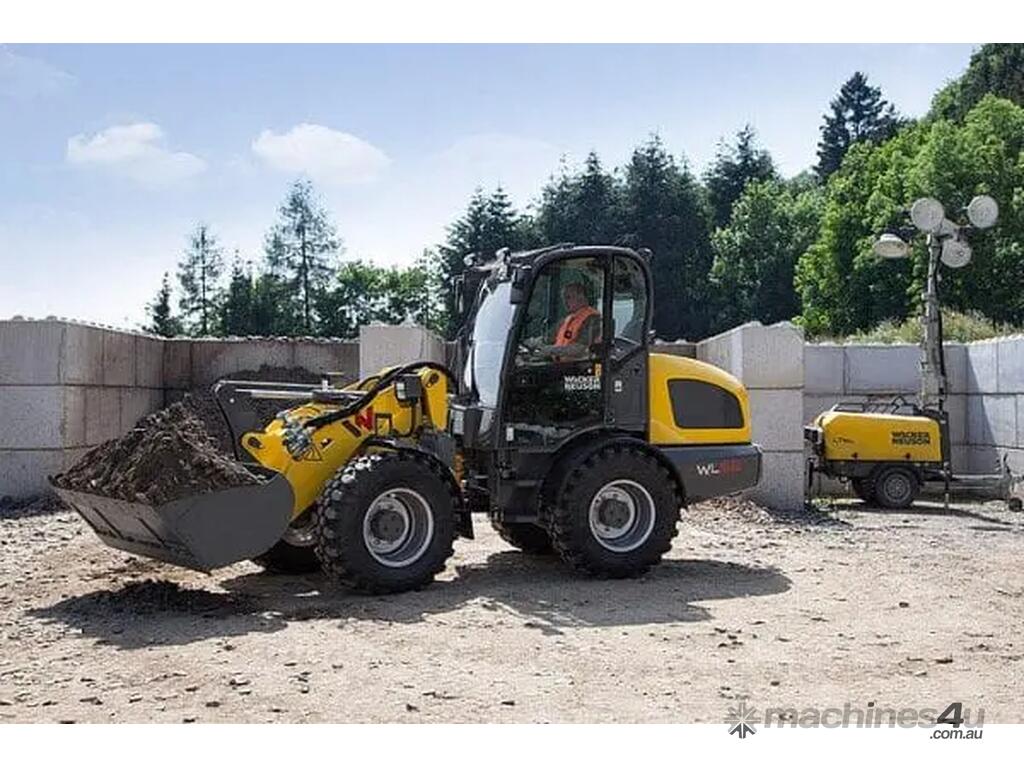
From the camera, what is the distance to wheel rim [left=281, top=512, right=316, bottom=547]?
8258 mm

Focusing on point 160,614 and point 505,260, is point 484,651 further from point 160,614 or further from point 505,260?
point 505,260

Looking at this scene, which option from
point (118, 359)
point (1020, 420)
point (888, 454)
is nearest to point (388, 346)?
point (118, 359)

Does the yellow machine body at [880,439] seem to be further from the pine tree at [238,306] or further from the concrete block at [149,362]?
the pine tree at [238,306]

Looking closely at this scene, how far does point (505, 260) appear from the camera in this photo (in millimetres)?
8891

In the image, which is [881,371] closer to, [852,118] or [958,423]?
[958,423]

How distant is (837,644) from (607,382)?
8.94 feet

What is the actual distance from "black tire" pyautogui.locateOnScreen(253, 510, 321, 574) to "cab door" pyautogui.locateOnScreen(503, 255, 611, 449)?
159cm

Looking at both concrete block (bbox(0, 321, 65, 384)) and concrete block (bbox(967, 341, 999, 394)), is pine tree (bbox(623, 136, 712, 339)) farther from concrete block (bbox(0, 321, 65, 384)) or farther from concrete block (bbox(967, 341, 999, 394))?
concrete block (bbox(0, 321, 65, 384))

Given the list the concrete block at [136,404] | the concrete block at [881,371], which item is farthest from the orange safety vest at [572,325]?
the concrete block at [881,371]

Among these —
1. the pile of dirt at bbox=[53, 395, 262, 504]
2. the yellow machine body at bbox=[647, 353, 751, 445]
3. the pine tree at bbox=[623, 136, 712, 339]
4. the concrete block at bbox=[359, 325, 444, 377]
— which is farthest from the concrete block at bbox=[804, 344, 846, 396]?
the pine tree at bbox=[623, 136, 712, 339]

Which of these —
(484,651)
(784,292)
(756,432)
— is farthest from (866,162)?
(484,651)

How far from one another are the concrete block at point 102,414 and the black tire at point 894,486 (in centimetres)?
899

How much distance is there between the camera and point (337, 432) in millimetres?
8273

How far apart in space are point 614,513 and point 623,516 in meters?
0.07
